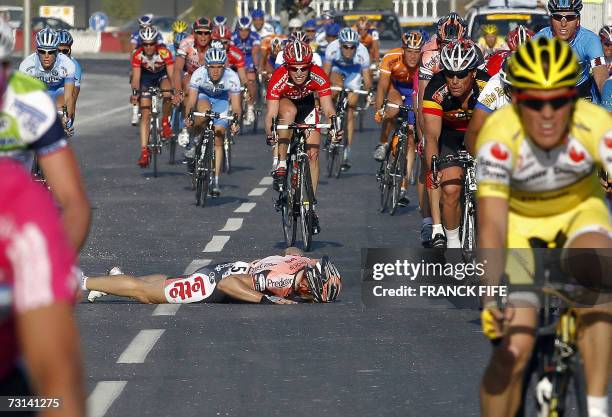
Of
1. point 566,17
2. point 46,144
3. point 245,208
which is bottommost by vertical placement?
point 245,208

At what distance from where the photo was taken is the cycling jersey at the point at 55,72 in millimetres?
19250

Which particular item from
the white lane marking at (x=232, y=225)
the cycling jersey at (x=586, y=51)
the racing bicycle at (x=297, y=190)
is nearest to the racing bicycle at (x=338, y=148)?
the white lane marking at (x=232, y=225)

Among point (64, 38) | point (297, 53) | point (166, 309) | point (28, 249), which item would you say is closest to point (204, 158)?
point (64, 38)

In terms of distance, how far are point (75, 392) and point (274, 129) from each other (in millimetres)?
12098

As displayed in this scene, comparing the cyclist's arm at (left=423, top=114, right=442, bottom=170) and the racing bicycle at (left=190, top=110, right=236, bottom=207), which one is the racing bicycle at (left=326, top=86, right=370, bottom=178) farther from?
the cyclist's arm at (left=423, top=114, right=442, bottom=170)

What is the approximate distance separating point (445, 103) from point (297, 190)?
8.50ft

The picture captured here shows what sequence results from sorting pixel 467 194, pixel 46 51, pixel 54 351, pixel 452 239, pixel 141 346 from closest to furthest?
pixel 54 351
pixel 141 346
pixel 467 194
pixel 452 239
pixel 46 51

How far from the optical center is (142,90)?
23.5m

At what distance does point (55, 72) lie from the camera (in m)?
19.3

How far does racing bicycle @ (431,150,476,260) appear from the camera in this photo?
40.5ft

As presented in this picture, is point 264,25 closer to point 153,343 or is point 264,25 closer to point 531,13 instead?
point 531,13

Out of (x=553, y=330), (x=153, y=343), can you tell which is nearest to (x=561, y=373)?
(x=553, y=330)

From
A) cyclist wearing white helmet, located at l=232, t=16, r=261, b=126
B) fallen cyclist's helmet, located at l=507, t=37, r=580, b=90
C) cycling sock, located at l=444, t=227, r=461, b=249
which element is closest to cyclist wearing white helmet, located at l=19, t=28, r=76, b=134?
cycling sock, located at l=444, t=227, r=461, b=249

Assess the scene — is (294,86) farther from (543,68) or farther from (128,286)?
(543,68)
